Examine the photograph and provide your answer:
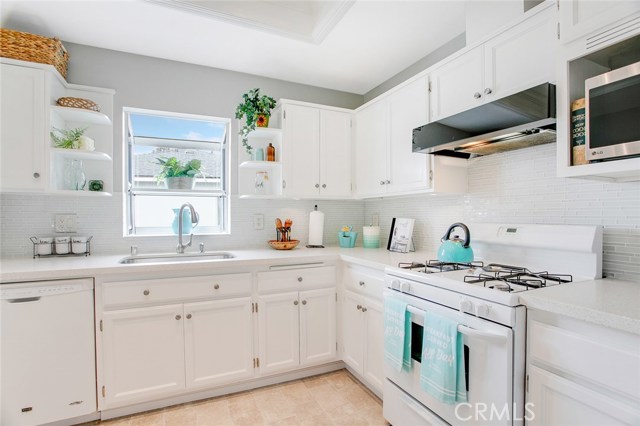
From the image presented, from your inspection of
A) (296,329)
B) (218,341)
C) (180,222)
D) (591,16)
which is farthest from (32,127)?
(591,16)

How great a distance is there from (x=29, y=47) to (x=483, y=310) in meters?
3.06

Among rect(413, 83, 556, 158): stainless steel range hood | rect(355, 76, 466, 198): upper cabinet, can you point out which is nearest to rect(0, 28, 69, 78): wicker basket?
rect(355, 76, 466, 198): upper cabinet

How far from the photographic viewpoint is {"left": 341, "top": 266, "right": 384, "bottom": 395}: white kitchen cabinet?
6.91ft

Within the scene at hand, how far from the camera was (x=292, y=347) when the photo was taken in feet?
7.93

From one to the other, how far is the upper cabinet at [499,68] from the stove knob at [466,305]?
3.68ft

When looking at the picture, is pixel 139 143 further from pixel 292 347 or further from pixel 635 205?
pixel 635 205

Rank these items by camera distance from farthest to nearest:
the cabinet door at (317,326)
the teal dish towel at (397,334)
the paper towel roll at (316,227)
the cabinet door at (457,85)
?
the paper towel roll at (316,227)
the cabinet door at (317,326)
the cabinet door at (457,85)
the teal dish towel at (397,334)

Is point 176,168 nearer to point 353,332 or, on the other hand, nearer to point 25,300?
point 25,300

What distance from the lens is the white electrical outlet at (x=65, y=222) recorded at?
2400 mm

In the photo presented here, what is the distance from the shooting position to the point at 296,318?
95.8 inches

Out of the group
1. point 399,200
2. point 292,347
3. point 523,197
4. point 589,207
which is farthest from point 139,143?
point 589,207

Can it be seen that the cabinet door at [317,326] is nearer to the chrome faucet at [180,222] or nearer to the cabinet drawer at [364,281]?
the cabinet drawer at [364,281]

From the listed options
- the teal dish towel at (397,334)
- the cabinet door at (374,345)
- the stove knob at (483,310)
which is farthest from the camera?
the cabinet door at (374,345)

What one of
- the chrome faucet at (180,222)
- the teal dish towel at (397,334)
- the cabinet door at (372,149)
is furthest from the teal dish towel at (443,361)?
the chrome faucet at (180,222)
